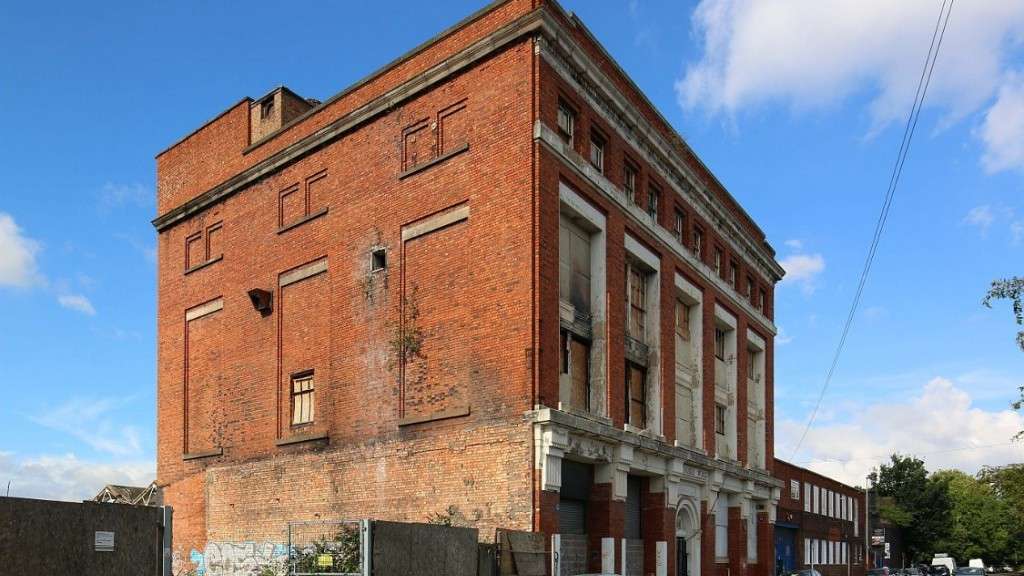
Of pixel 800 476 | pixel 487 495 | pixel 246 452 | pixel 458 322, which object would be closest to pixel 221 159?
pixel 246 452

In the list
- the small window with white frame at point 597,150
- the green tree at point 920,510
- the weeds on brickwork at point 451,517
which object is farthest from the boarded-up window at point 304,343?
the green tree at point 920,510

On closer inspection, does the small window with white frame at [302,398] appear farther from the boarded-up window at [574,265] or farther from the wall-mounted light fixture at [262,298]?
the boarded-up window at [574,265]

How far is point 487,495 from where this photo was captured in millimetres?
21797

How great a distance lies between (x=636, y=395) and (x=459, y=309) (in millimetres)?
6996

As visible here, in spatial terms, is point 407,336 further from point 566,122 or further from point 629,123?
point 629,123

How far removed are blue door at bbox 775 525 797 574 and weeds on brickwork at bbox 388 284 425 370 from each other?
78.8ft

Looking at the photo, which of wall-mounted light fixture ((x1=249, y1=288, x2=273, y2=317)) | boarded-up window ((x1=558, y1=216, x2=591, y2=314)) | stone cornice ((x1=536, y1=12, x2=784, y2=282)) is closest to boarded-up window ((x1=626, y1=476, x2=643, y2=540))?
boarded-up window ((x1=558, y1=216, x2=591, y2=314))

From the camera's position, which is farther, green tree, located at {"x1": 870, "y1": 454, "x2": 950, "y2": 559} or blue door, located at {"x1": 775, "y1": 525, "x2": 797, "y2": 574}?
green tree, located at {"x1": 870, "y1": 454, "x2": 950, "y2": 559}

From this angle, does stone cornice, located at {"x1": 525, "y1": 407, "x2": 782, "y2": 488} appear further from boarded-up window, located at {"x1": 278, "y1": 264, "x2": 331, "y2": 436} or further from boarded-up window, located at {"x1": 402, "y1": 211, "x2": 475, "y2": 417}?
boarded-up window, located at {"x1": 278, "y1": 264, "x2": 331, "y2": 436}

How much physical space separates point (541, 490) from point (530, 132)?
27.2 feet

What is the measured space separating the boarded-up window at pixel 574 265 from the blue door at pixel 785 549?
72.6 feet

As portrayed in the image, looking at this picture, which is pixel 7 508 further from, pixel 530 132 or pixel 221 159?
pixel 221 159

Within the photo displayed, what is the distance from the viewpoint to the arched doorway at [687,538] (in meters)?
28.9

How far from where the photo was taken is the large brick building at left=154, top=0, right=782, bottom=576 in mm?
22359
